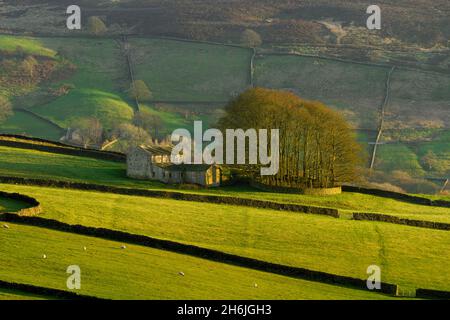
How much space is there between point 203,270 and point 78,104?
113 meters

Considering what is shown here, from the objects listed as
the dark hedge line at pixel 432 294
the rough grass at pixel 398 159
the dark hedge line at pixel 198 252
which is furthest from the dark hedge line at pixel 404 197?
the rough grass at pixel 398 159

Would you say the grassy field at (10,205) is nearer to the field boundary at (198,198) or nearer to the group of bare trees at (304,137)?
the field boundary at (198,198)

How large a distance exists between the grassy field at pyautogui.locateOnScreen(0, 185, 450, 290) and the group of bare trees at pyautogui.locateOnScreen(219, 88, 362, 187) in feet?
51.5

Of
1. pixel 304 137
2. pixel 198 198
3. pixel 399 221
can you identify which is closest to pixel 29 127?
pixel 304 137

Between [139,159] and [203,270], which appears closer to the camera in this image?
[203,270]

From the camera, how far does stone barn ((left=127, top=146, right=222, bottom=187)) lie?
106m

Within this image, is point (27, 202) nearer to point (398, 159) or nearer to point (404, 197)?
point (404, 197)

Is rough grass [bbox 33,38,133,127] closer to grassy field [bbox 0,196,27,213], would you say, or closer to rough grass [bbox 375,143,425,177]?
rough grass [bbox 375,143,425,177]

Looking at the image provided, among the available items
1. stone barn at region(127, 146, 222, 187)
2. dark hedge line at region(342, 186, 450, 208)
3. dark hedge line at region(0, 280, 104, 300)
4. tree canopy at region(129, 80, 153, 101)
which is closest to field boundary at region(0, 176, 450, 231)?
stone barn at region(127, 146, 222, 187)

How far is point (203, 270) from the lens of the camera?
7225 centimetres

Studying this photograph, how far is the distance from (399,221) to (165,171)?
22.3m

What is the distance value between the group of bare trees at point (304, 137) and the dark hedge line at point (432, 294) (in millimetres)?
37013
